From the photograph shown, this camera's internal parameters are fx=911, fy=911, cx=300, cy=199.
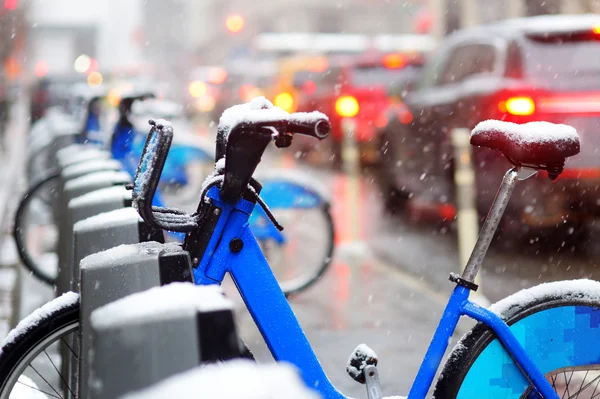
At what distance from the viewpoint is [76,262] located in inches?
150

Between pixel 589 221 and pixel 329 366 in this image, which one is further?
pixel 589 221

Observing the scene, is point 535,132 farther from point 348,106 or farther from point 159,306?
point 348,106

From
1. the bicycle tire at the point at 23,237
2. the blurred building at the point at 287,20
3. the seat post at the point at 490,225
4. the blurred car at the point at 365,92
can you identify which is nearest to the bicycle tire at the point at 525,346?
the seat post at the point at 490,225

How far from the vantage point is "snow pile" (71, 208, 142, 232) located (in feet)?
11.9

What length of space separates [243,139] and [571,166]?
4737mm

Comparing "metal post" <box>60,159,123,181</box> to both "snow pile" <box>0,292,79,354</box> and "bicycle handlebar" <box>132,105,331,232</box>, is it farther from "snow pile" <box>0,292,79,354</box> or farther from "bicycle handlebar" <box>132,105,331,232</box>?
"bicycle handlebar" <box>132,105,331,232</box>

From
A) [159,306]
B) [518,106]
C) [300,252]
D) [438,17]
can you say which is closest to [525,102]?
[518,106]

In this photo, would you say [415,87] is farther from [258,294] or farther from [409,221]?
[258,294]

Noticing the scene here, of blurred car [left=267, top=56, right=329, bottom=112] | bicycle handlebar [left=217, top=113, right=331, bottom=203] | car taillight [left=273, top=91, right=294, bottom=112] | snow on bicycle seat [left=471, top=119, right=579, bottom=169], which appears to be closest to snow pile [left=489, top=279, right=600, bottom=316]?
snow on bicycle seat [left=471, top=119, right=579, bottom=169]

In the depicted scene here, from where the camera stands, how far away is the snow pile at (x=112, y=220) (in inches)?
142

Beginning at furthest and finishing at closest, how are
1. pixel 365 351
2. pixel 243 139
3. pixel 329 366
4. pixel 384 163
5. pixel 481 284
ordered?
1. pixel 384 163
2. pixel 481 284
3. pixel 329 366
4. pixel 365 351
5. pixel 243 139

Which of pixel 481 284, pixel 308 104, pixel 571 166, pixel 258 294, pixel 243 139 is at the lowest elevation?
pixel 258 294

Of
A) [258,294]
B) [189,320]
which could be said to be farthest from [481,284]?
[189,320]

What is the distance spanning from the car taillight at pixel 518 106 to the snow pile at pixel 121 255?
15.7 feet
